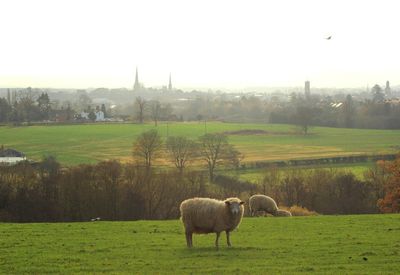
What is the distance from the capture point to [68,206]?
52.6 meters

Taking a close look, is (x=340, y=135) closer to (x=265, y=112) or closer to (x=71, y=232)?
(x=265, y=112)

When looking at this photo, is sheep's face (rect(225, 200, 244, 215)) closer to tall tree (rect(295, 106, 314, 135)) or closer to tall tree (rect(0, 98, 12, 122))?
tall tree (rect(295, 106, 314, 135))

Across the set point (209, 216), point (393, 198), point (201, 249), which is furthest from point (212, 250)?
point (393, 198)

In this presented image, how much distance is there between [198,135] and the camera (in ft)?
359

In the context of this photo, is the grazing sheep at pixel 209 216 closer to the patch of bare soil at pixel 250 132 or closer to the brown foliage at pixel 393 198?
the brown foliage at pixel 393 198

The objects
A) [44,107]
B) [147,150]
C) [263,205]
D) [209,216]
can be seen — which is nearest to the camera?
[209,216]

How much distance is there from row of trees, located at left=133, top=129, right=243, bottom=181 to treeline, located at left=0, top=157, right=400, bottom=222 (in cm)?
969

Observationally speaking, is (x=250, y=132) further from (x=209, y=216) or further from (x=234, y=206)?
(x=209, y=216)

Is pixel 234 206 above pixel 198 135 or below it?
above

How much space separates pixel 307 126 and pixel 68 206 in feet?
254

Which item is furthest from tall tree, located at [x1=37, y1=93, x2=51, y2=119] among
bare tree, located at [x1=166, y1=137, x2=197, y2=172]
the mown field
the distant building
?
the mown field

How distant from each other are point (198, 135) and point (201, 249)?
290 feet

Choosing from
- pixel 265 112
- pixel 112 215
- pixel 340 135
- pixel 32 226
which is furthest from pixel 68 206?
pixel 265 112

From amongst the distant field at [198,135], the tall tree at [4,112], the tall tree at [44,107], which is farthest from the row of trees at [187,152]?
the tall tree at [44,107]
